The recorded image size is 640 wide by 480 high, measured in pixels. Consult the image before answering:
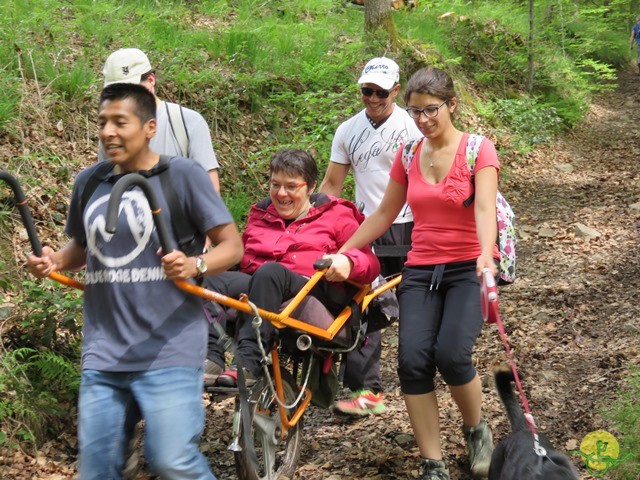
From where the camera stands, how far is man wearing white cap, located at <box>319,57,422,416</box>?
5195mm

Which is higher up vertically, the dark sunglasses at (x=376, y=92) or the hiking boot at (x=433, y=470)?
the dark sunglasses at (x=376, y=92)

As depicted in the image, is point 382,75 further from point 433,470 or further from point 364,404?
point 433,470

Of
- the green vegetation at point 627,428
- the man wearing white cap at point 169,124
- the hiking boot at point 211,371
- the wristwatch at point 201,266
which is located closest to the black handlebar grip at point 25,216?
the wristwatch at point 201,266

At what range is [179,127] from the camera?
4.61 meters

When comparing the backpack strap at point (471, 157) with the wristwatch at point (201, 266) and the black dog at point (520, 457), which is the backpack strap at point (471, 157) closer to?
the black dog at point (520, 457)

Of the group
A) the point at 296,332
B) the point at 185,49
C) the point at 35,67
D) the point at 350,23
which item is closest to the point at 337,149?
the point at 296,332

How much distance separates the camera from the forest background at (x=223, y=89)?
197 inches

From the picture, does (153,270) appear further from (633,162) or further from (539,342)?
(633,162)

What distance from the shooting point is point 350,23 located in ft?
44.3

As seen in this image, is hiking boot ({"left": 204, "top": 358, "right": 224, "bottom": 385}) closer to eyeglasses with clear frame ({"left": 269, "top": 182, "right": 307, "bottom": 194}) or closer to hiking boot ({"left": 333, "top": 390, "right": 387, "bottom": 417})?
→ eyeglasses with clear frame ({"left": 269, "top": 182, "right": 307, "bottom": 194})

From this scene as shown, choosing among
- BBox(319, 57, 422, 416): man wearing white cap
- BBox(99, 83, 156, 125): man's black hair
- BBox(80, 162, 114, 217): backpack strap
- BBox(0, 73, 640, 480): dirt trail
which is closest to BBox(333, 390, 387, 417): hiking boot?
BBox(319, 57, 422, 416): man wearing white cap

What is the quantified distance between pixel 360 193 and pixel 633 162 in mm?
9795

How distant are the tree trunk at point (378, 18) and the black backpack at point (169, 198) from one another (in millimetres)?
10043

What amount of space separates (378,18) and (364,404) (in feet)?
28.6
